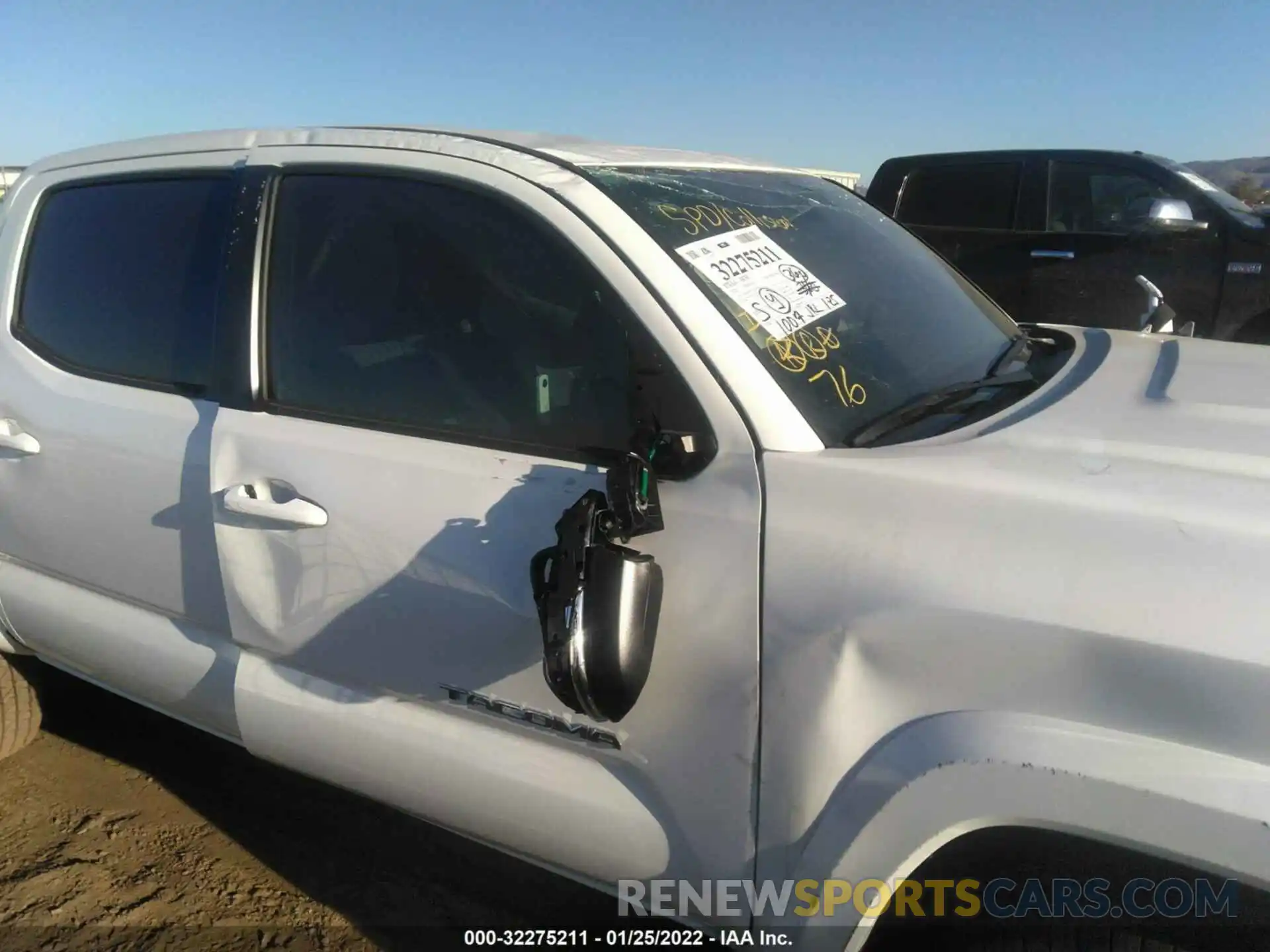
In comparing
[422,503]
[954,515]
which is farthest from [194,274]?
[954,515]

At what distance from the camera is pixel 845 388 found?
5.94 feet

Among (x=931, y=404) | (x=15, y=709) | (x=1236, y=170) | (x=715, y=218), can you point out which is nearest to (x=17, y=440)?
(x=15, y=709)

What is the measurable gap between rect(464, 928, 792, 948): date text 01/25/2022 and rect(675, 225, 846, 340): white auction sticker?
1.29 m

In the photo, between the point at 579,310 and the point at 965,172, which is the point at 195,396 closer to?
the point at 579,310

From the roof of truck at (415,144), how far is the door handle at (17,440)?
73cm

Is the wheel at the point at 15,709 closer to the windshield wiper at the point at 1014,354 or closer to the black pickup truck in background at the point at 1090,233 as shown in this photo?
the windshield wiper at the point at 1014,354

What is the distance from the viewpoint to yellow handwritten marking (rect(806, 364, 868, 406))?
1.78 m

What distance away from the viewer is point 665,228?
A: 6.14ft

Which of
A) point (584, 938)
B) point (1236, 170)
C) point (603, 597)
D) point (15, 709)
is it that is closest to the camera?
point (603, 597)

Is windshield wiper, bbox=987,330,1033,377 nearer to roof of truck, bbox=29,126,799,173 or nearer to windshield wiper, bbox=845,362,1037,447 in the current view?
windshield wiper, bbox=845,362,1037,447

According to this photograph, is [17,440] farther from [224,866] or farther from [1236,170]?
[1236,170]

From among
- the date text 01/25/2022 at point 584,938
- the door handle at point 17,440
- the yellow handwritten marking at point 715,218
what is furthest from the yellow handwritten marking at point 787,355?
the door handle at point 17,440

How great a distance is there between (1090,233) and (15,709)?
6.56m

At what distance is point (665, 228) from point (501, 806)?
1112mm
